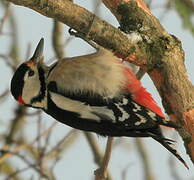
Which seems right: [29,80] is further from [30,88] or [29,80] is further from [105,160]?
[105,160]

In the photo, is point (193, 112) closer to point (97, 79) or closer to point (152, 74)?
point (152, 74)

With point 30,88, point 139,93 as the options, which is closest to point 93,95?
point 139,93

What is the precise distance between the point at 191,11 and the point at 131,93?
0.67 meters

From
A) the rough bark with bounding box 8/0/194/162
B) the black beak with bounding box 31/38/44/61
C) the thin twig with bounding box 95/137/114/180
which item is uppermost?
the rough bark with bounding box 8/0/194/162

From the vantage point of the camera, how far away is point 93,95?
10.3 ft

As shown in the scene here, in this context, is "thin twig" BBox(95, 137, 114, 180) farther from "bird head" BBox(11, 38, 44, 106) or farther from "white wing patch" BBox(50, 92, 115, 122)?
"bird head" BBox(11, 38, 44, 106)

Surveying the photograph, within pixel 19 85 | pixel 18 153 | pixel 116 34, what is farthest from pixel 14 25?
pixel 116 34

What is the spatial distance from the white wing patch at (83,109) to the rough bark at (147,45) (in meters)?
0.30

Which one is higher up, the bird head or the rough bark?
the rough bark

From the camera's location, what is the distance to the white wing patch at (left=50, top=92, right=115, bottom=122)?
3.09m

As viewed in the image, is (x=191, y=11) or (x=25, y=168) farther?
(x=25, y=168)

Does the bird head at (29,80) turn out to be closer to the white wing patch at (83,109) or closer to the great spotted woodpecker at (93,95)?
the great spotted woodpecker at (93,95)

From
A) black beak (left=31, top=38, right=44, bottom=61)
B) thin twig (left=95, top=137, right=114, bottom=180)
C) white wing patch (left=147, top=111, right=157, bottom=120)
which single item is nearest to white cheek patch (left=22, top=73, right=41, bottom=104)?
black beak (left=31, top=38, right=44, bottom=61)

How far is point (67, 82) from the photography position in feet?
10.5
